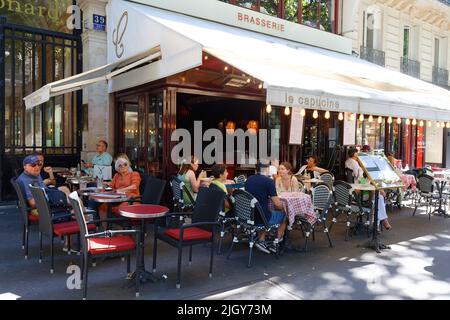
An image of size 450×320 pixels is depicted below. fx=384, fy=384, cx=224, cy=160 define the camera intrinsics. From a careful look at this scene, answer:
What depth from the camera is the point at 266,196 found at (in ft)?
16.2

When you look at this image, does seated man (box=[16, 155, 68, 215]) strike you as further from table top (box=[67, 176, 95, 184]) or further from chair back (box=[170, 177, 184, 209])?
chair back (box=[170, 177, 184, 209])

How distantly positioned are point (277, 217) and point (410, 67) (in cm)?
1170

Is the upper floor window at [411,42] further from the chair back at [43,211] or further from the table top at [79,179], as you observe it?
the chair back at [43,211]

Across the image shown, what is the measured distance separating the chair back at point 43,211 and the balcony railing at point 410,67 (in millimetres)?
13207

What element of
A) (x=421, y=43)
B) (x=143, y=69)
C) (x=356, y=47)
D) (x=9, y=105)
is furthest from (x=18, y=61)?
(x=421, y=43)

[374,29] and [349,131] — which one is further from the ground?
[374,29]

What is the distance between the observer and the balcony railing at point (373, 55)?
1253 cm

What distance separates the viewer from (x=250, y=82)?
824 cm

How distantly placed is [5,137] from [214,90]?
4220 millimetres

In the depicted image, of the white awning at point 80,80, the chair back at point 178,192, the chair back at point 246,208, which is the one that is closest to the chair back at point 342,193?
the chair back at point 246,208

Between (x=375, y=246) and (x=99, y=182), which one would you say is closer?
(x=375, y=246)

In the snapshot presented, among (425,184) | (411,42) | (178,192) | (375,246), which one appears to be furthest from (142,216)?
(411,42)

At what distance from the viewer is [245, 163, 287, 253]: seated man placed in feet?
16.0

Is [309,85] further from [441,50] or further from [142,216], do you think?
[441,50]
